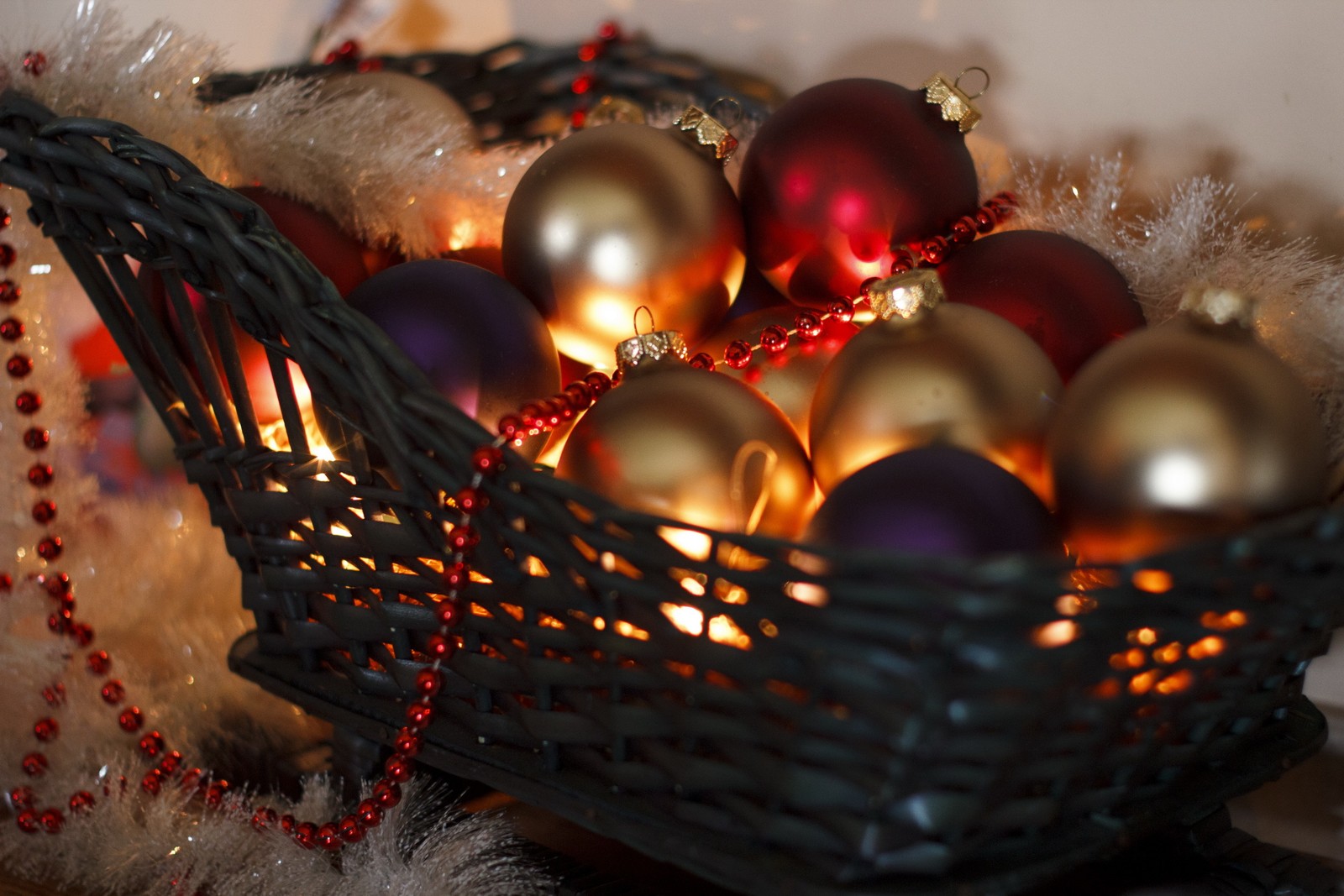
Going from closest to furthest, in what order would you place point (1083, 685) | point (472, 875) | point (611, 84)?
point (1083, 685), point (472, 875), point (611, 84)

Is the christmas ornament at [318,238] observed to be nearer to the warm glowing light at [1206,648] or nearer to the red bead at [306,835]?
the red bead at [306,835]

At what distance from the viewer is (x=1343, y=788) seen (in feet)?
2.37

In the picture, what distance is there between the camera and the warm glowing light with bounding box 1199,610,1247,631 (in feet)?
1.39

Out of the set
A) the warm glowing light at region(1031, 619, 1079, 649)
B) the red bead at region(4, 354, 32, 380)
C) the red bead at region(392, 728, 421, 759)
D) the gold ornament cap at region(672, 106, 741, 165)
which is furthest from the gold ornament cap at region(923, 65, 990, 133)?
the red bead at region(4, 354, 32, 380)

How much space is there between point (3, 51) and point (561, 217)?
34cm

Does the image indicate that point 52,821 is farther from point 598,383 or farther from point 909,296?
point 909,296

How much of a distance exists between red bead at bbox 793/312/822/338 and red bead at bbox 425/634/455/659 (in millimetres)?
260

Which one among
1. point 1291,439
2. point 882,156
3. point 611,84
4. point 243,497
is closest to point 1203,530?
point 1291,439

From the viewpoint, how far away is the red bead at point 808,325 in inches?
25.6

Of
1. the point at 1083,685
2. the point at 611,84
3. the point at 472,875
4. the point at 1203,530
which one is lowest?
the point at 472,875

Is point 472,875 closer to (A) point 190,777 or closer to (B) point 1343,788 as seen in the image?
(A) point 190,777

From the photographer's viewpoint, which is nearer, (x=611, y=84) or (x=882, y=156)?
(x=882, y=156)

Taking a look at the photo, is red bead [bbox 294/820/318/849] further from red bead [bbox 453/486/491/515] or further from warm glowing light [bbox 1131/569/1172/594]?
warm glowing light [bbox 1131/569/1172/594]

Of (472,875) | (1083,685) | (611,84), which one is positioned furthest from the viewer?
(611,84)
